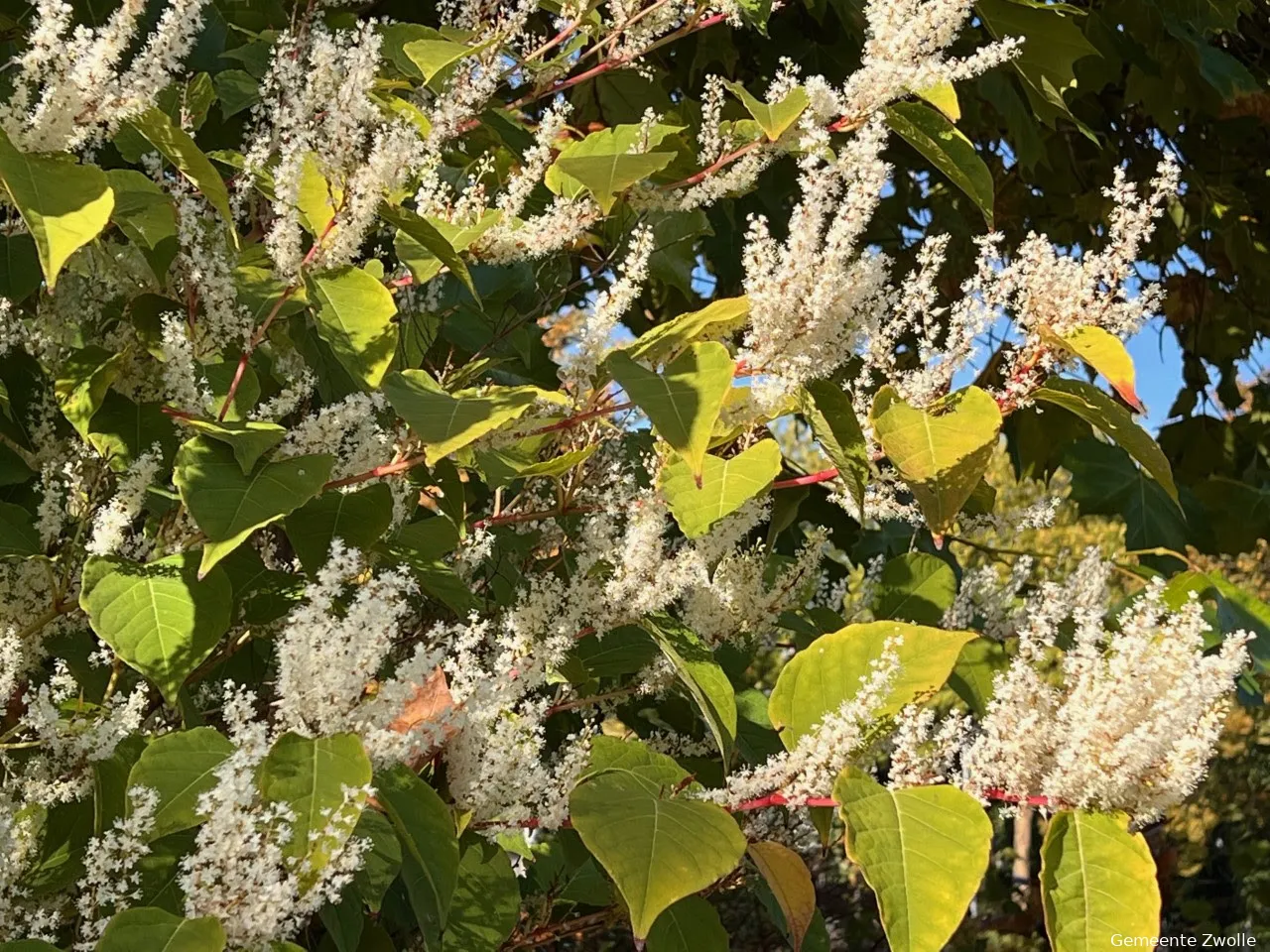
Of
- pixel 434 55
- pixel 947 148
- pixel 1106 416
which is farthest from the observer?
pixel 947 148

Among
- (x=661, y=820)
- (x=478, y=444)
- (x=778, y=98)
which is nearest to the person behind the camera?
(x=661, y=820)

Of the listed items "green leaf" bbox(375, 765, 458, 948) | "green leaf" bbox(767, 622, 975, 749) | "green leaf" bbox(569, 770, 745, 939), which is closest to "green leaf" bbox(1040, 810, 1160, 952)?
"green leaf" bbox(767, 622, 975, 749)

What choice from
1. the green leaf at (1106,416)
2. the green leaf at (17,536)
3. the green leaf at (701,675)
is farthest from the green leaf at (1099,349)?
the green leaf at (17,536)

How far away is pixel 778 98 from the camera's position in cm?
136

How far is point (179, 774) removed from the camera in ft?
3.07

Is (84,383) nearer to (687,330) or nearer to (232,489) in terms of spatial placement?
(232,489)

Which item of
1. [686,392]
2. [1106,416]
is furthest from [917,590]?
[686,392]

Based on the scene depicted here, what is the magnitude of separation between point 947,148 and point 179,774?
1025mm

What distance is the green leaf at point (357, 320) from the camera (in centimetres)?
106

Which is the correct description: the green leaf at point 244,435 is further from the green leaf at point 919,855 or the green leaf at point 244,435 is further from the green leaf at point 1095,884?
the green leaf at point 1095,884

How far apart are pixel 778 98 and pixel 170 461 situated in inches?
29.1

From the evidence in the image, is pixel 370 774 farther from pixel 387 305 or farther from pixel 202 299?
pixel 202 299

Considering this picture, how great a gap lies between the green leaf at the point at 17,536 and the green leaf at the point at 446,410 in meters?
0.38

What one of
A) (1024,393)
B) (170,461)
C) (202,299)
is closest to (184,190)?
(202,299)
